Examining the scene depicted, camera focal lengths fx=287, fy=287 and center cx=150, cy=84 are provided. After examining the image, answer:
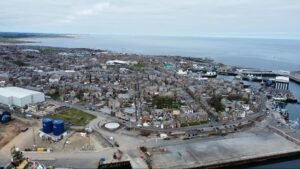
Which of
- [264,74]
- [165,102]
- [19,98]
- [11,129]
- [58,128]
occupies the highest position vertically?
[264,74]

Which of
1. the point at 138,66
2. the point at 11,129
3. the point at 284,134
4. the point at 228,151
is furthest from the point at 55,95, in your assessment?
the point at 138,66

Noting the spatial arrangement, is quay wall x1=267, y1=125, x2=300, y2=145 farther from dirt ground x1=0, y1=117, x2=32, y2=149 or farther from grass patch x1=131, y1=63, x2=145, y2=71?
grass patch x1=131, y1=63, x2=145, y2=71

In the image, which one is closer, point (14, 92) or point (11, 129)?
point (11, 129)

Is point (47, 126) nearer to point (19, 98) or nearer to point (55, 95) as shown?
point (19, 98)

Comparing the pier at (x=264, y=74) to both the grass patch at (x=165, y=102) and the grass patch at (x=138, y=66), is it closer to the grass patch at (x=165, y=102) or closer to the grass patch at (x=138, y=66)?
the grass patch at (x=138, y=66)

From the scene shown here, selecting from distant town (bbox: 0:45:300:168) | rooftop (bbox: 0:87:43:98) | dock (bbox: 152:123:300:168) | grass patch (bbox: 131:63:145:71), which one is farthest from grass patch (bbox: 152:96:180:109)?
grass patch (bbox: 131:63:145:71)

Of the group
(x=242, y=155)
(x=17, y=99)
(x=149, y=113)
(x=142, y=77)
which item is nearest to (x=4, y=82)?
(x=17, y=99)
